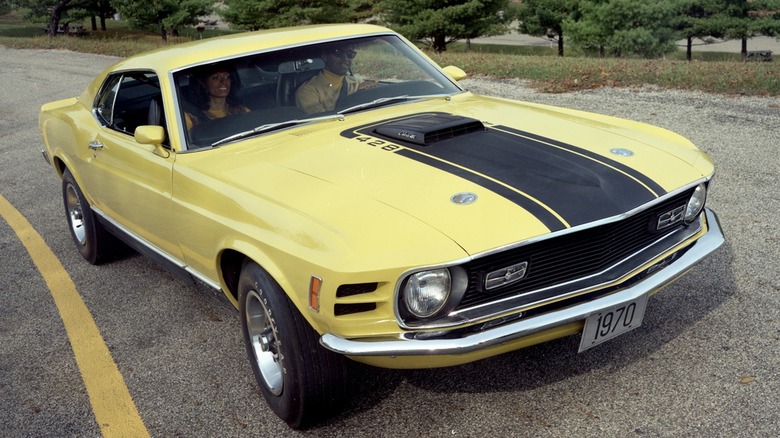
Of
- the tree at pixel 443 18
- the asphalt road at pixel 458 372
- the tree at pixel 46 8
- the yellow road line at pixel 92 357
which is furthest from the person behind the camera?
the tree at pixel 46 8

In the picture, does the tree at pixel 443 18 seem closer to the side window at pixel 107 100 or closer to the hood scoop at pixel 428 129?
the side window at pixel 107 100

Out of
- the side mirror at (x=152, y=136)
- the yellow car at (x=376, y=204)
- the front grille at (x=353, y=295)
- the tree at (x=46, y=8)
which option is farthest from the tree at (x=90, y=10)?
the front grille at (x=353, y=295)

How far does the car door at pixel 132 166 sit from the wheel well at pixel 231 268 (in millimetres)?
492

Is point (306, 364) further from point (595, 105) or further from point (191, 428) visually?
point (595, 105)

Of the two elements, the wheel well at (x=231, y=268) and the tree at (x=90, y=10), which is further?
the tree at (x=90, y=10)

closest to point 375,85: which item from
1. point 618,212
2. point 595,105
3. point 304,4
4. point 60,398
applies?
point 618,212

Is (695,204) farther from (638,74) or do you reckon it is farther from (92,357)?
(638,74)

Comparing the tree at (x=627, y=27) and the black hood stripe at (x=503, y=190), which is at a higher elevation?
the black hood stripe at (x=503, y=190)

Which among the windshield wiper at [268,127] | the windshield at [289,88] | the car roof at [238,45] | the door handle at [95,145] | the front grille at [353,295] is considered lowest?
the front grille at [353,295]

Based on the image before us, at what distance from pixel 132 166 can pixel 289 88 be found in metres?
0.98

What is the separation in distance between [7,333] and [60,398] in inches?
42.2

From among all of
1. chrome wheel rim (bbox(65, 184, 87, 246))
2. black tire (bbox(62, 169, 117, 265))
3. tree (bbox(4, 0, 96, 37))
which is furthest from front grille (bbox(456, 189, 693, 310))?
tree (bbox(4, 0, 96, 37))

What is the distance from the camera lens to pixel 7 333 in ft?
15.4

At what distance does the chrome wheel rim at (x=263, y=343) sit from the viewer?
11.3ft
